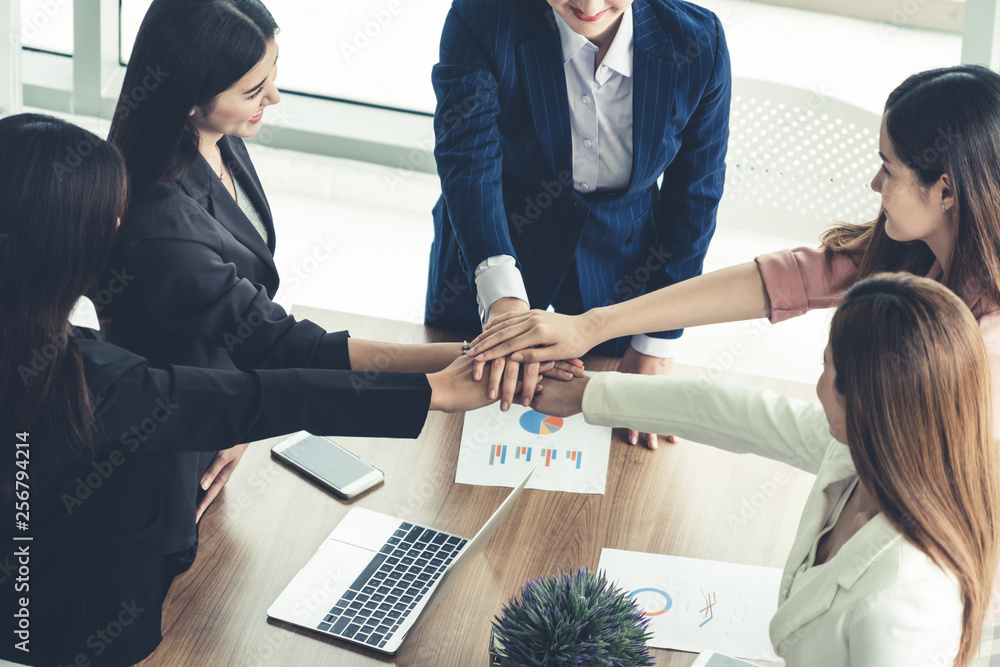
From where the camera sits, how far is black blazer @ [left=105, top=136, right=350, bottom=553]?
1595mm

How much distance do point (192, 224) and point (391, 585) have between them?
677mm

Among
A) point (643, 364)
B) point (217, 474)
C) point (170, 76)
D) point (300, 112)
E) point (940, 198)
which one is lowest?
point (300, 112)

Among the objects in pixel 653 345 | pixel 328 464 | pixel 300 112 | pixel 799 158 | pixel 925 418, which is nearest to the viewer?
pixel 925 418

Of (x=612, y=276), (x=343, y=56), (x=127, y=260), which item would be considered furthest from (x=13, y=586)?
(x=343, y=56)

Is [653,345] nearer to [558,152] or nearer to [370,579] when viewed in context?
[558,152]

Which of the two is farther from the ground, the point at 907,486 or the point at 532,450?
the point at 907,486

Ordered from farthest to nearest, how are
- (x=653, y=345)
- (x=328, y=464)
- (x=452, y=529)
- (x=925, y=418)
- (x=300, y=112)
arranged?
(x=300, y=112) → (x=653, y=345) → (x=328, y=464) → (x=452, y=529) → (x=925, y=418)

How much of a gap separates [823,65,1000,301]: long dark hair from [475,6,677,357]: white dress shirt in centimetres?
57

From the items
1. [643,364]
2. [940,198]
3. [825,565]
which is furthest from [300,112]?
[825,565]

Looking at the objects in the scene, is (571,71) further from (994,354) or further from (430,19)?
(430,19)

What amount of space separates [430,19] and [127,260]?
3196mm

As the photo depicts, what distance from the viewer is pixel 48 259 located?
129 cm

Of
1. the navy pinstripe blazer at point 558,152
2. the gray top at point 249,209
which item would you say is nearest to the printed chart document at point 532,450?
the navy pinstripe blazer at point 558,152

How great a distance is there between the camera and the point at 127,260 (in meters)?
1.61
